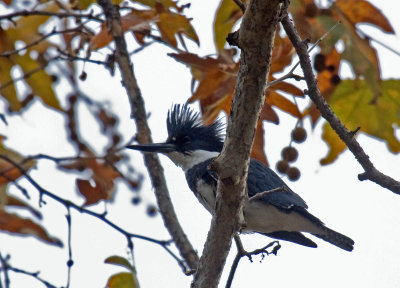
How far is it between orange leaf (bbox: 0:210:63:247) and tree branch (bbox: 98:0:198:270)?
2.89 ft

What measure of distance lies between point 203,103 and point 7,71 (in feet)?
3.17

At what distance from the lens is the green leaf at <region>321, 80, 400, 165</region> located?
274 cm

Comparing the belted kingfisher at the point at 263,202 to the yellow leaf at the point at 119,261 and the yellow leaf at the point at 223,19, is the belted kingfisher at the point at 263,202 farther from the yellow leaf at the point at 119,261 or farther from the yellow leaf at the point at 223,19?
the yellow leaf at the point at 119,261

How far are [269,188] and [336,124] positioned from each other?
1352 millimetres

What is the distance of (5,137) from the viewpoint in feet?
10.3

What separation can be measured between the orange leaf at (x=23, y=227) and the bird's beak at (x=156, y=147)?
0.85 metres

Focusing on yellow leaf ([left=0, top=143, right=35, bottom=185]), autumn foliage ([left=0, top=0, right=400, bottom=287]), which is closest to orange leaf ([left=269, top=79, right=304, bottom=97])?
autumn foliage ([left=0, top=0, right=400, bottom=287])

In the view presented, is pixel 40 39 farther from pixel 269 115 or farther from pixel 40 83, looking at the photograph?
pixel 269 115

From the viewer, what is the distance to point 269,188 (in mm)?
3662

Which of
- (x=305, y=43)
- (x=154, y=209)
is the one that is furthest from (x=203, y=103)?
(x=154, y=209)

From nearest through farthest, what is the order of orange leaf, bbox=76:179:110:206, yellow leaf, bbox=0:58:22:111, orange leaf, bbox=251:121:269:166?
1. orange leaf, bbox=251:121:269:166
2. yellow leaf, bbox=0:58:22:111
3. orange leaf, bbox=76:179:110:206

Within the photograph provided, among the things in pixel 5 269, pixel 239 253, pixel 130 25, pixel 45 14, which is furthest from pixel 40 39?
pixel 239 253

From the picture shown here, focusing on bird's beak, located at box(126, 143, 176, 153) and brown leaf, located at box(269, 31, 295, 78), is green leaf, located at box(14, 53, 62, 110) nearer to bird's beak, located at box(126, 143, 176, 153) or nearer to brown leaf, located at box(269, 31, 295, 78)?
bird's beak, located at box(126, 143, 176, 153)

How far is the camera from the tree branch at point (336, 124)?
2.32m
